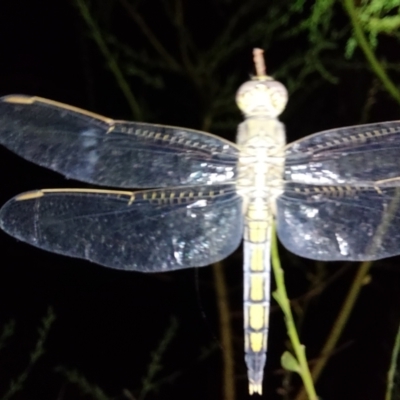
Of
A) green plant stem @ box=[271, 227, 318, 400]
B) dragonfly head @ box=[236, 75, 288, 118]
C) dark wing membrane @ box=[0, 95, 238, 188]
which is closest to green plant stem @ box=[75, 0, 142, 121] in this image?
dark wing membrane @ box=[0, 95, 238, 188]

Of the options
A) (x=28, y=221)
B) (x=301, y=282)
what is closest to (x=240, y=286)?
(x=301, y=282)

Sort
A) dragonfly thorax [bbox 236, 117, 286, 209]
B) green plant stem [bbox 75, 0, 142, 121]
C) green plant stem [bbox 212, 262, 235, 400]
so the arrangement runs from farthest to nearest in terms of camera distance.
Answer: green plant stem [bbox 212, 262, 235, 400]
green plant stem [bbox 75, 0, 142, 121]
dragonfly thorax [bbox 236, 117, 286, 209]

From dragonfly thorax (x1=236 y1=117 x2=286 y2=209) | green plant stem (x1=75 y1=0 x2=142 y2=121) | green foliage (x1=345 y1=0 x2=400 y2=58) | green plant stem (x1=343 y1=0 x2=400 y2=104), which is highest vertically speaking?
green plant stem (x1=75 y1=0 x2=142 y2=121)

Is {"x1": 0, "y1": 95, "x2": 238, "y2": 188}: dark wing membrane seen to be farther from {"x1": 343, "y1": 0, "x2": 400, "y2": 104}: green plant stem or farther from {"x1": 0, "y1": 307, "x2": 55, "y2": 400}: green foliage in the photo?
{"x1": 0, "y1": 307, "x2": 55, "y2": 400}: green foliage

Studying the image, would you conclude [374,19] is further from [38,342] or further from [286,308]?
[38,342]

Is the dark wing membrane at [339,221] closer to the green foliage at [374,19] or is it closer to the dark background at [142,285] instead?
the green foliage at [374,19]

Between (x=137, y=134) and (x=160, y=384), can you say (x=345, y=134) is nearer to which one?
(x=137, y=134)

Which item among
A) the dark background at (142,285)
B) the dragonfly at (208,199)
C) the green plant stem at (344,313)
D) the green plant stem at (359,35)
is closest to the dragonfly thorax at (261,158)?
the dragonfly at (208,199)
